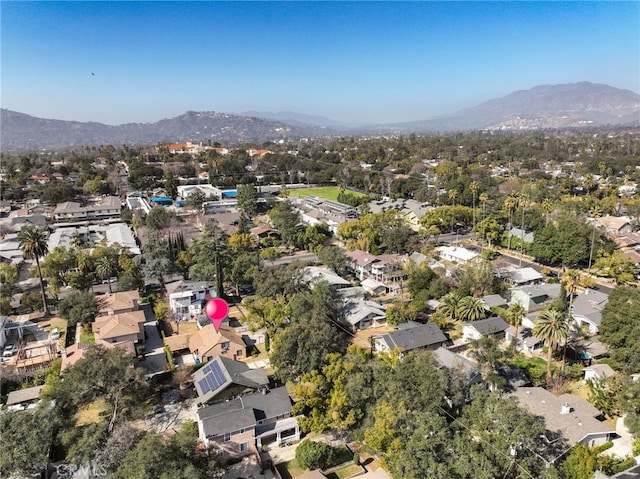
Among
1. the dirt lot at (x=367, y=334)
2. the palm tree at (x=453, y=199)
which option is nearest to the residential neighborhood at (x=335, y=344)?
the dirt lot at (x=367, y=334)

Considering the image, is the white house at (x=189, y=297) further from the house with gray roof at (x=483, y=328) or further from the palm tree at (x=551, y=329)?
the palm tree at (x=551, y=329)

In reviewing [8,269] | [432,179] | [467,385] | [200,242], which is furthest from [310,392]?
[432,179]

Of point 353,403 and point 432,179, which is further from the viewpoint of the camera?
point 432,179

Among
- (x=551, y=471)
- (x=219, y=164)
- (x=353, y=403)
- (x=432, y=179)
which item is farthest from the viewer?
(x=219, y=164)

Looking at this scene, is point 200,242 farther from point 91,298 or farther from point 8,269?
point 8,269

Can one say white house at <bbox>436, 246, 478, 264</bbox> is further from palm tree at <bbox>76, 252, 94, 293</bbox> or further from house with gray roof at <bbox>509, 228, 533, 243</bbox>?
palm tree at <bbox>76, 252, 94, 293</bbox>
